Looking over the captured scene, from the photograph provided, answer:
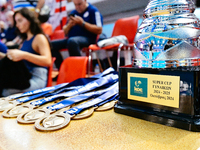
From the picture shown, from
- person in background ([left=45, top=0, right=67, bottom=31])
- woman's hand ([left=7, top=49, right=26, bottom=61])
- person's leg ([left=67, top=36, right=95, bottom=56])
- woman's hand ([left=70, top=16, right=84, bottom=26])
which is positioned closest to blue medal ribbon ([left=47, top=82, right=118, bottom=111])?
woman's hand ([left=7, top=49, right=26, bottom=61])

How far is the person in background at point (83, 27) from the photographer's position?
206 centimetres

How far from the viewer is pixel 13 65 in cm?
91

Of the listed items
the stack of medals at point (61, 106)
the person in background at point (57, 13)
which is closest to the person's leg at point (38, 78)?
the stack of medals at point (61, 106)

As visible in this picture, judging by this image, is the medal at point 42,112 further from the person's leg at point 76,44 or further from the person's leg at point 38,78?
the person's leg at point 76,44

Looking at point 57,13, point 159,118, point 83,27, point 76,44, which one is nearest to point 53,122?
point 159,118

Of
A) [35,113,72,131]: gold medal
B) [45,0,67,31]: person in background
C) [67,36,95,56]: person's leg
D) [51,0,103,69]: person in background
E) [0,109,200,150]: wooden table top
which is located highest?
[45,0,67,31]: person in background

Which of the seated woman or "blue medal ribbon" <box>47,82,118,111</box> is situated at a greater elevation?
the seated woman

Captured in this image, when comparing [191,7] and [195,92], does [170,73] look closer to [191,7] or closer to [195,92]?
[195,92]

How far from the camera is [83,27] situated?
7.07 ft

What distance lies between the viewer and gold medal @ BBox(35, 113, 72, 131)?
0.34 meters

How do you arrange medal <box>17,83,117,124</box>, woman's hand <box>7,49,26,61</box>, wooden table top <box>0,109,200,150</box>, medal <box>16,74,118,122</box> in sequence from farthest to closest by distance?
woman's hand <box>7,49,26,61</box> → medal <box>16,74,118,122</box> → medal <box>17,83,117,124</box> → wooden table top <box>0,109,200,150</box>

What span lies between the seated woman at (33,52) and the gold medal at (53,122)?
702mm

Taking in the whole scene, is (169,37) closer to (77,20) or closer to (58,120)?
(58,120)

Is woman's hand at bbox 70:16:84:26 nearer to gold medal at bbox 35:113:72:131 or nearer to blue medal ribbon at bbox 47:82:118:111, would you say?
blue medal ribbon at bbox 47:82:118:111
